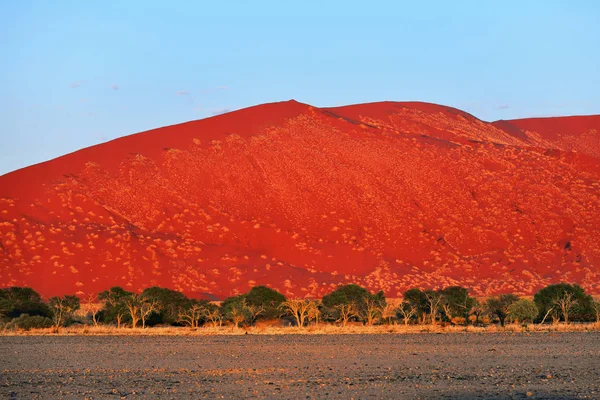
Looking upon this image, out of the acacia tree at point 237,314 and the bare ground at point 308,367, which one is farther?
the acacia tree at point 237,314

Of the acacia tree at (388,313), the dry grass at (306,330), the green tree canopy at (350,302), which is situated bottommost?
the dry grass at (306,330)

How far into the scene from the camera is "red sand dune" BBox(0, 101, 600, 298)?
61250mm

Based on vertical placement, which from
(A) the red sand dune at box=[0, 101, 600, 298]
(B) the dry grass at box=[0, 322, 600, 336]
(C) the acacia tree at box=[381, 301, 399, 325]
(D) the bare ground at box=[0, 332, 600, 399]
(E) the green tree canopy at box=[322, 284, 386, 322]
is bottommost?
(D) the bare ground at box=[0, 332, 600, 399]

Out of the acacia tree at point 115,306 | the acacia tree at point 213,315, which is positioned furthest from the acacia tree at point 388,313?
the acacia tree at point 115,306

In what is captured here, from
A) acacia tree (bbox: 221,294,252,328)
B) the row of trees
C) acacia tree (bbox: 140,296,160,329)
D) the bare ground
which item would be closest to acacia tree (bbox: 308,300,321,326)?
the row of trees

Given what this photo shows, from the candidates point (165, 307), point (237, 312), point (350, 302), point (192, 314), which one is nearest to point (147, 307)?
point (165, 307)

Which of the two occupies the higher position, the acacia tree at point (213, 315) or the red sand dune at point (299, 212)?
the red sand dune at point (299, 212)

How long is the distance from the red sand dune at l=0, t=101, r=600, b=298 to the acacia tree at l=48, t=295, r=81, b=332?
44.1 feet

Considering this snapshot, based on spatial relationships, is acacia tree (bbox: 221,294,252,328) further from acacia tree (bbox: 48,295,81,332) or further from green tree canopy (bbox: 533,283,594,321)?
green tree canopy (bbox: 533,283,594,321)

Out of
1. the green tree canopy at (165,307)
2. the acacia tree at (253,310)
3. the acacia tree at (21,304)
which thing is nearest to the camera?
the acacia tree at (253,310)

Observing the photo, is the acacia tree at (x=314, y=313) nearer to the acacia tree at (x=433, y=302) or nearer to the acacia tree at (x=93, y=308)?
the acacia tree at (x=433, y=302)

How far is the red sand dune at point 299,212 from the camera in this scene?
61.2 metres

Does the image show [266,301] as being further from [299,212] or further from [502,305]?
[299,212]

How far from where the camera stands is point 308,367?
20.9m
